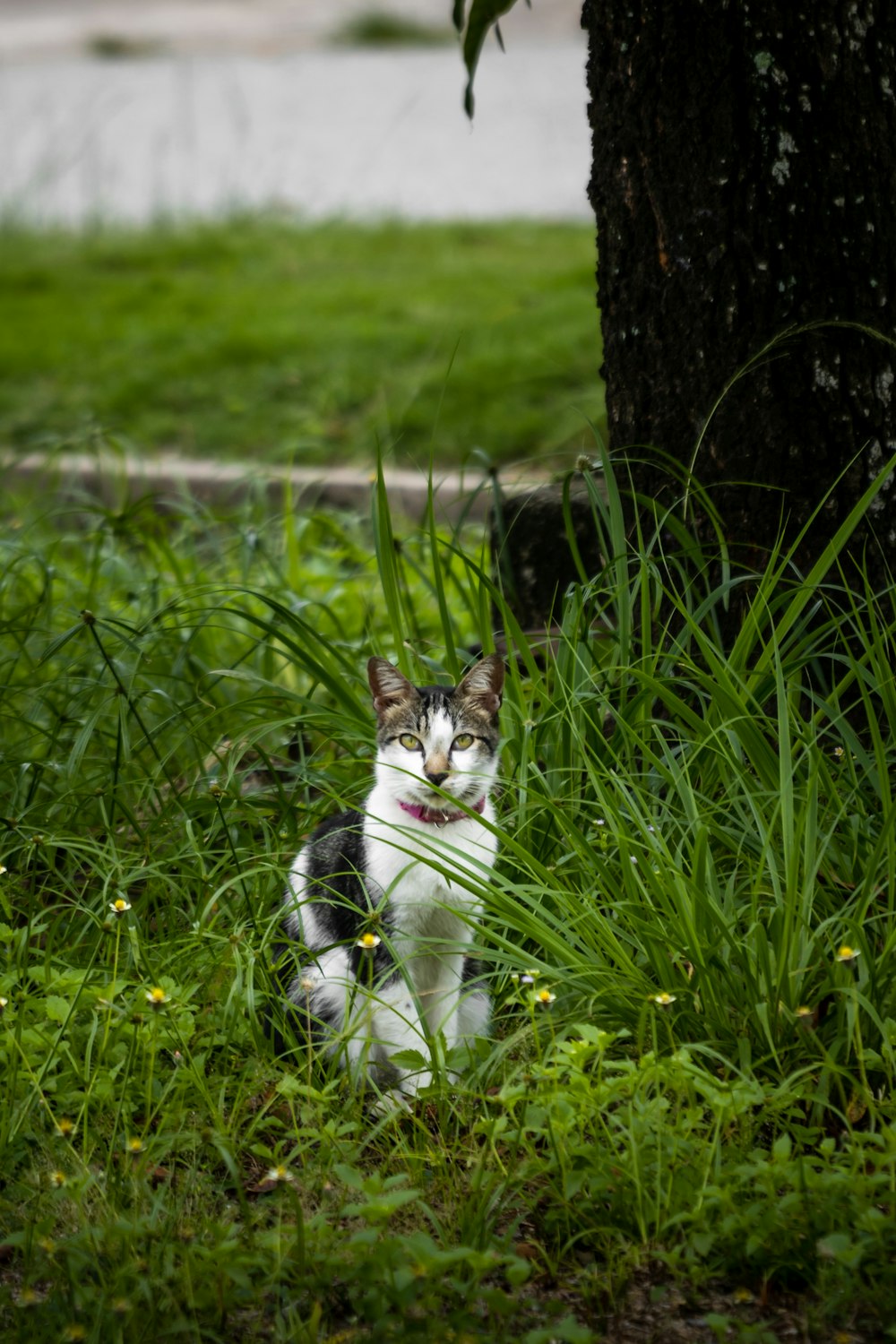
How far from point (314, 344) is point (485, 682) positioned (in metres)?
4.14

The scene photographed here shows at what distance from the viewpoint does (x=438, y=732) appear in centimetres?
259

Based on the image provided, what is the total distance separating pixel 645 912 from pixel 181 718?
1.14 meters

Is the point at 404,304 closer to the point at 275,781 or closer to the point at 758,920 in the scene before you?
the point at 275,781

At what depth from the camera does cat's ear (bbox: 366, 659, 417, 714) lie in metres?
2.64

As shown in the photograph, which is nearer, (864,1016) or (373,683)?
(864,1016)

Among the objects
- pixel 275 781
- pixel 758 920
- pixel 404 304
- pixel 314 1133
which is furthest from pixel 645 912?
pixel 404 304

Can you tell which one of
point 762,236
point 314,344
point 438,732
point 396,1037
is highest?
point 762,236

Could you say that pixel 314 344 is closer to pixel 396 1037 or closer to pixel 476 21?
pixel 476 21

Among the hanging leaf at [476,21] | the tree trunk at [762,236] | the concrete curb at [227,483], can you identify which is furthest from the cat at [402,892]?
the concrete curb at [227,483]

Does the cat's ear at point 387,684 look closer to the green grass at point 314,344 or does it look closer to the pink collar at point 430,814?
the pink collar at point 430,814

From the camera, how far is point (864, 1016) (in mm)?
2234

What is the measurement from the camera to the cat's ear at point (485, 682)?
8.61ft

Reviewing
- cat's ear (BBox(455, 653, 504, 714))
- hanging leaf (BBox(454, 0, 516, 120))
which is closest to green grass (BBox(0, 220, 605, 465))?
hanging leaf (BBox(454, 0, 516, 120))

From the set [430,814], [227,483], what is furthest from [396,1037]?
[227,483]
